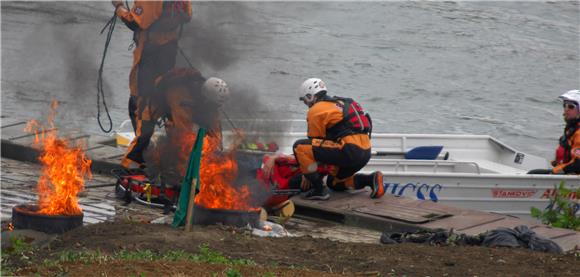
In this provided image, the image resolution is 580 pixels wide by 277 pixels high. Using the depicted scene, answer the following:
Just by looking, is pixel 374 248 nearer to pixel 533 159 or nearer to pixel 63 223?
pixel 63 223

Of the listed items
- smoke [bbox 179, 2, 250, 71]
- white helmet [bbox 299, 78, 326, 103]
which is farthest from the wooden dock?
smoke [bbox 179, 2, 250, 71]

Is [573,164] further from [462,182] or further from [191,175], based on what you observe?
[191,175]

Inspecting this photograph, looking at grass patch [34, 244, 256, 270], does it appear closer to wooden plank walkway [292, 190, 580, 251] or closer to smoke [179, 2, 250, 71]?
wooden plank walkway [292, 190, 580, 251]

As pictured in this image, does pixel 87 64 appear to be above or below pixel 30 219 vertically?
above

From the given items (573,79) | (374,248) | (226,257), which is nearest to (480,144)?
(374,248)

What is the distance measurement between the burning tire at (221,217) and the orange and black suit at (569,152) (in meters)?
5.71

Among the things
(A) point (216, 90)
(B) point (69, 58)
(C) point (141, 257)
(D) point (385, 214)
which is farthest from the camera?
(B) point (69, 58)

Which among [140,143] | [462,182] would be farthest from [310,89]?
[462,182]

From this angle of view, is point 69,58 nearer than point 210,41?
No

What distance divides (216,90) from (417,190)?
404cm

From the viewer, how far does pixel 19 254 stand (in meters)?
9.08

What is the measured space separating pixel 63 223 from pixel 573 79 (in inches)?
1001

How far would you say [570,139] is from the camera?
577 inches

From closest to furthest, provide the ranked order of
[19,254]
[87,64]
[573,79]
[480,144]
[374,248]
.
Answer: [19,254] < [374,248] < [87,64] < [480,144] < [573,79]
